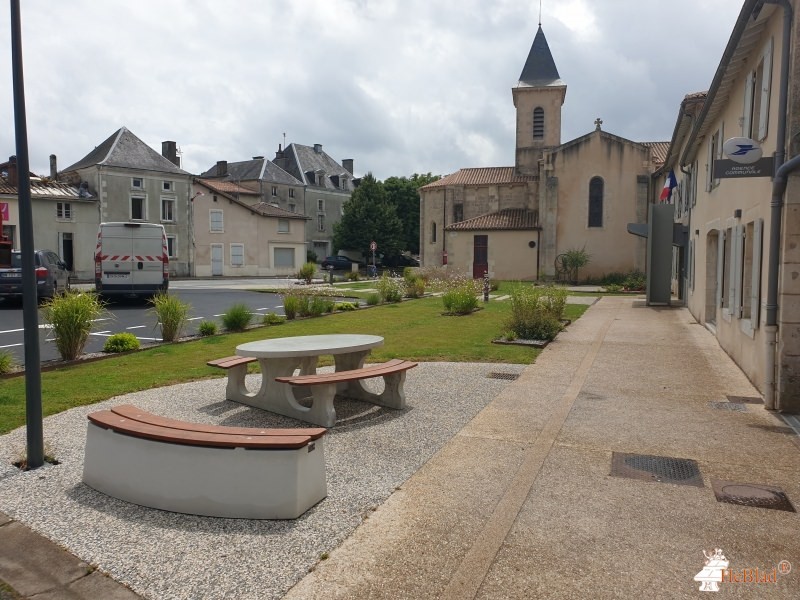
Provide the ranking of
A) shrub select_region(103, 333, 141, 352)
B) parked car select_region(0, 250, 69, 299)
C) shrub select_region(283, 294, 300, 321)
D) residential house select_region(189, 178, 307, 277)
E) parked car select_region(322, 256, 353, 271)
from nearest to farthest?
shrub select_region(103, 333, 141, 352) → shrub select_region(283, 294, 300, 321) → parked car select_region(0, 250, 69, 299) → residential house select_region(189, 178, 307, 277) → parked car select_region(322, 256, 353, 271)

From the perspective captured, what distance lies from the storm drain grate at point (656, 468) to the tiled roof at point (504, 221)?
30395mm

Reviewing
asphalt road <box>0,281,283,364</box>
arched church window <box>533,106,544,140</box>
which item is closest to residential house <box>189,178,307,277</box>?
arched church window <box>533,106,544,140</box>

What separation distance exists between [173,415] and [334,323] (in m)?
7.79

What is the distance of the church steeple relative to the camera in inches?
1543

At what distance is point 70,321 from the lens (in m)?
8.81

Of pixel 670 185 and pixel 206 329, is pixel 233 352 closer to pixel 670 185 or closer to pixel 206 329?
pixel 206 329

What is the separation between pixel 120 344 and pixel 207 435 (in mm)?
6819

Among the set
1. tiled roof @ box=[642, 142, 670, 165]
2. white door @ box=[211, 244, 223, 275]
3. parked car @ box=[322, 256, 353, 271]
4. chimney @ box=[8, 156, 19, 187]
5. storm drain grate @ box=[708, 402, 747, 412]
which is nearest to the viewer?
storm drain grate @ box=[708, 402, 747, 412]

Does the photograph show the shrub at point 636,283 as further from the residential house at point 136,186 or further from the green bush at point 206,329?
the residential house at point 136,186

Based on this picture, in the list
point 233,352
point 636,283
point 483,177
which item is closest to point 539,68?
point 483,177

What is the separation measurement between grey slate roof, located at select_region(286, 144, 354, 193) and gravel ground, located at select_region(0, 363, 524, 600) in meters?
54.3

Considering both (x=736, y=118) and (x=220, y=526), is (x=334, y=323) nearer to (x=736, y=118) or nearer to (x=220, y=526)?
(x=736, y=118)

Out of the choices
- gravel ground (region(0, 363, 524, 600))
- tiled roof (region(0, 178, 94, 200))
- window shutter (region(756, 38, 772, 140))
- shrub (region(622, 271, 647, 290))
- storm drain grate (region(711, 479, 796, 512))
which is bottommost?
storm drain grate (region(711, 479, 796, 512))

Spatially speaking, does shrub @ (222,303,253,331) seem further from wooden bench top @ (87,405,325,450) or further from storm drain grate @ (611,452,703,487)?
storm drain grate @ (611,452,703,487)
